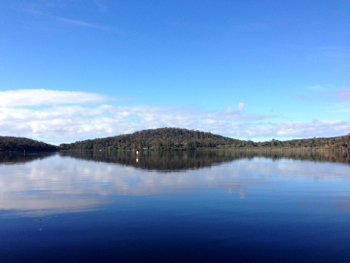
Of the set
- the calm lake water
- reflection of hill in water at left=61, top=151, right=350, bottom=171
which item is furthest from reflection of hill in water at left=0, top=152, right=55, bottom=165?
the calm lake water

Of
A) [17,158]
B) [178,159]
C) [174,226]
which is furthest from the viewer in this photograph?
[17,158]

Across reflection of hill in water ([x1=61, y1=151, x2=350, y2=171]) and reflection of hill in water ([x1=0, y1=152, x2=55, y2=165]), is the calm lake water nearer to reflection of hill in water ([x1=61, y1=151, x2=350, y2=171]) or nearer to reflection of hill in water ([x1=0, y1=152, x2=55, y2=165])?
reflection of hill in water ([x1=61, y1=151, x2=350, y2=171])

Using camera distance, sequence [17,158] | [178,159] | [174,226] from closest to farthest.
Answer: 1. [174,226]
2. [178,159]
3. [17,158]

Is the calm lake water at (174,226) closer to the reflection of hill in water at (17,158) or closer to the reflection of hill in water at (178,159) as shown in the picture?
the reflection of hill in water at (178,159)

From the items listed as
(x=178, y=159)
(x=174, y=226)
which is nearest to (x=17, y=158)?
(x=178, y=159)

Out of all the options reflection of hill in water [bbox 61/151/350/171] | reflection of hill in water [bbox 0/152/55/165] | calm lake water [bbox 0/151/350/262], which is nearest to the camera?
calm lake water [bbox 0/151/350/262]

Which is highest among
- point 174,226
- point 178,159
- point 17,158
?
point 17,158

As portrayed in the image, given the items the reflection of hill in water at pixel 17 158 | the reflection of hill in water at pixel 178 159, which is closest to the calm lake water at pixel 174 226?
the reflection of hill in water at pixel 178 159

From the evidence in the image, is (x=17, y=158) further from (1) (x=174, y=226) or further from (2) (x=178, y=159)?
(1) (x=174, y=226)

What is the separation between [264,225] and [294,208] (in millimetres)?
3613

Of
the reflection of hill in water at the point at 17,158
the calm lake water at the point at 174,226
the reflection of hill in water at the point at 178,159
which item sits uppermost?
the reflection of hill in water at the point at 17,158

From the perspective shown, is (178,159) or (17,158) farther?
(17,158)

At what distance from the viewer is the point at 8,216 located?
11.4 m

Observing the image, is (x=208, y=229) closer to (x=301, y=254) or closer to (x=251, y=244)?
(x=251, y=244)
